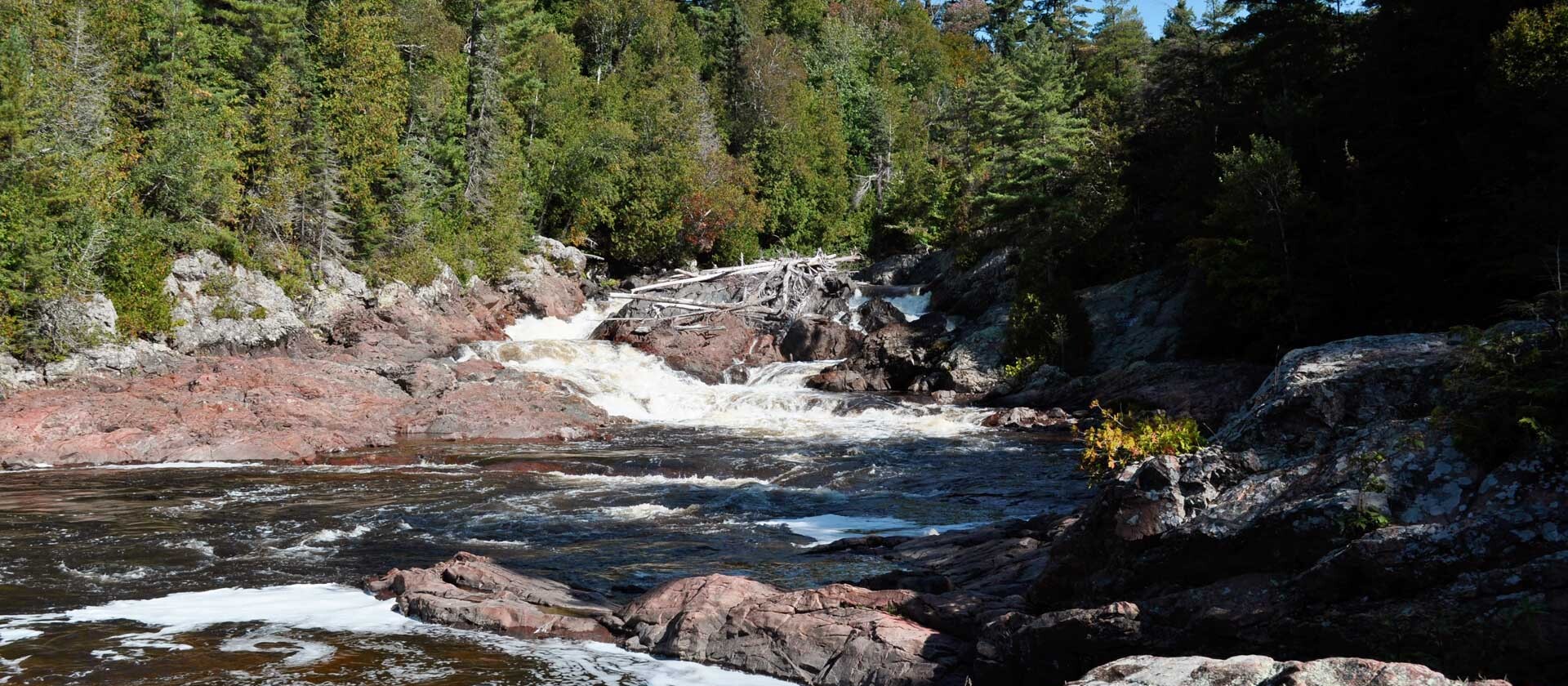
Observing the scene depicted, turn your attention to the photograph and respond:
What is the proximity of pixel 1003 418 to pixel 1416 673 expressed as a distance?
19346mm

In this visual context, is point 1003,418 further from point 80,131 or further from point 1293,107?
point 80,131

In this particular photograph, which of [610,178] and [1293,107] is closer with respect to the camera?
[1293,107]

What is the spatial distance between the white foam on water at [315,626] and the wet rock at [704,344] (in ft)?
68.1

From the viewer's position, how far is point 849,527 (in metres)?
12.6

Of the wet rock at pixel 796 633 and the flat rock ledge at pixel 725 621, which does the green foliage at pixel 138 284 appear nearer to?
the flat rock ledge at pixel 725 621

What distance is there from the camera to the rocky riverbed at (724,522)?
4738 mm

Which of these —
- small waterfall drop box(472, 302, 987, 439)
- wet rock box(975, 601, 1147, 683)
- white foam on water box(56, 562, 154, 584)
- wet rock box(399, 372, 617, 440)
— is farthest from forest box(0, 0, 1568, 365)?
white foam on water box(56, 562, 154, 584)

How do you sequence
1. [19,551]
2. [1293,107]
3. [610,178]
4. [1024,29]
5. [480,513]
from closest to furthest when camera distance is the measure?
[19,551] → [480,513] → [1293,107] → [610,178] → [1024,29]

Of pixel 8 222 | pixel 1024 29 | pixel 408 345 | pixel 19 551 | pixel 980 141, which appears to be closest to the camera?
pixel 19 551

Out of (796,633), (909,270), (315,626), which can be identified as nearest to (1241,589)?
(796,633)

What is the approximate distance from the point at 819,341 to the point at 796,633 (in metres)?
26.0

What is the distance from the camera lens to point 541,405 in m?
22.5

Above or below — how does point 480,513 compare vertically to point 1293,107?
below

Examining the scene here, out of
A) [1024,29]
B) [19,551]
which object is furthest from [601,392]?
[1024,29]
